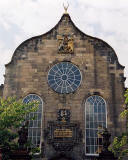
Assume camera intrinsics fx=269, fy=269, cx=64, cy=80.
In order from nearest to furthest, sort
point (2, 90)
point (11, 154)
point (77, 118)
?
1. point (11, 154)
2. point (77, 118)
3. point (2, 90)

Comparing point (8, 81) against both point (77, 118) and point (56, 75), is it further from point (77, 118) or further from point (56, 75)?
point (77, 118)

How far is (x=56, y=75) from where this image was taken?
23.7 meters

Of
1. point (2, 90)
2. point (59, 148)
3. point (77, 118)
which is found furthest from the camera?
point (2, 90)

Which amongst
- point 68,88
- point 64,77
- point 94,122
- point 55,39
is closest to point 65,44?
point 55,39

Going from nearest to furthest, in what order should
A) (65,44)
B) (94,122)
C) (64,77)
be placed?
(94,122), (64,77), (65,44)

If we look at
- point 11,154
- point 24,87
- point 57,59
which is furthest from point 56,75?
point 11,154

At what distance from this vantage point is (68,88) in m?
23.2

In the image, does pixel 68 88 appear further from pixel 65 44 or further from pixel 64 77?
pixel 65 44

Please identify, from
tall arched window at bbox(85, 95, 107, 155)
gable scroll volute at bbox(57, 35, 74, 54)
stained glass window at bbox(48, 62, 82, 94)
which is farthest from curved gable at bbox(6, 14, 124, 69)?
tall arched window at bbox(85, 95, 107, 155)

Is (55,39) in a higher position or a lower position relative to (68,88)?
higher

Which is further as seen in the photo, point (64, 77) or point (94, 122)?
point (64, 77)

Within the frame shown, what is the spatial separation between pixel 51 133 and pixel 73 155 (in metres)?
2.40

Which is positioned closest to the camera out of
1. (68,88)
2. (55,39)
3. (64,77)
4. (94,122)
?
(94,122)

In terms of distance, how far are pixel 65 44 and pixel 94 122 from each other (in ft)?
24.8
